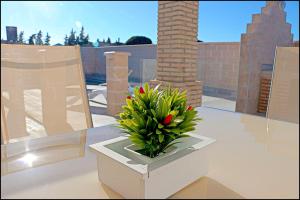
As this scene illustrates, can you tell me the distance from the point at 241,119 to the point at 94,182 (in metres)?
0.97

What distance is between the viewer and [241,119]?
1.28 meters

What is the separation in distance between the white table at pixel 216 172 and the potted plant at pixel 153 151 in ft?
0.11

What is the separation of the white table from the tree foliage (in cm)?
12

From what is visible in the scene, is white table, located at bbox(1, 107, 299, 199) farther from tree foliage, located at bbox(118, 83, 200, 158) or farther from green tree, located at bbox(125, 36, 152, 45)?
green tree, located at bbox(125, 36, 152, 45)

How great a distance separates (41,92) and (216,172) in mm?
1017

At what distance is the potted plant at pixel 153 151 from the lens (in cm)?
48

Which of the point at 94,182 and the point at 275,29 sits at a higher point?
the point at 275,29

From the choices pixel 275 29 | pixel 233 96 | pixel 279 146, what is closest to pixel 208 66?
pixel 233 96

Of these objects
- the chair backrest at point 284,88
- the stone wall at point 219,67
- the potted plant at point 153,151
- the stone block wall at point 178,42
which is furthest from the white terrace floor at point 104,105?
the potted plant at point 153,151

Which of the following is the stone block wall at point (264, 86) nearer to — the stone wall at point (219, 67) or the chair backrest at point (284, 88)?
the stone wall at point (219, 67)

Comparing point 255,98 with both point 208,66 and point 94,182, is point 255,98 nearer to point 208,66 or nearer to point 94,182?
point 208,66

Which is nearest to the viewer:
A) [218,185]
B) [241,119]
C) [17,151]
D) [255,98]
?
[218,185]

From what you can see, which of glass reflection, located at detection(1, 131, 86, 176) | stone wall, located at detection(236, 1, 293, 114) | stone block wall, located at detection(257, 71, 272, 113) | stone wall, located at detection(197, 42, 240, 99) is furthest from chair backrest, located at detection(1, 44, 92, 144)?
stone wall, located at detection(197, 42, 240, 99)

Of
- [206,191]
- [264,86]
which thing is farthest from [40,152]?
[264,86]
